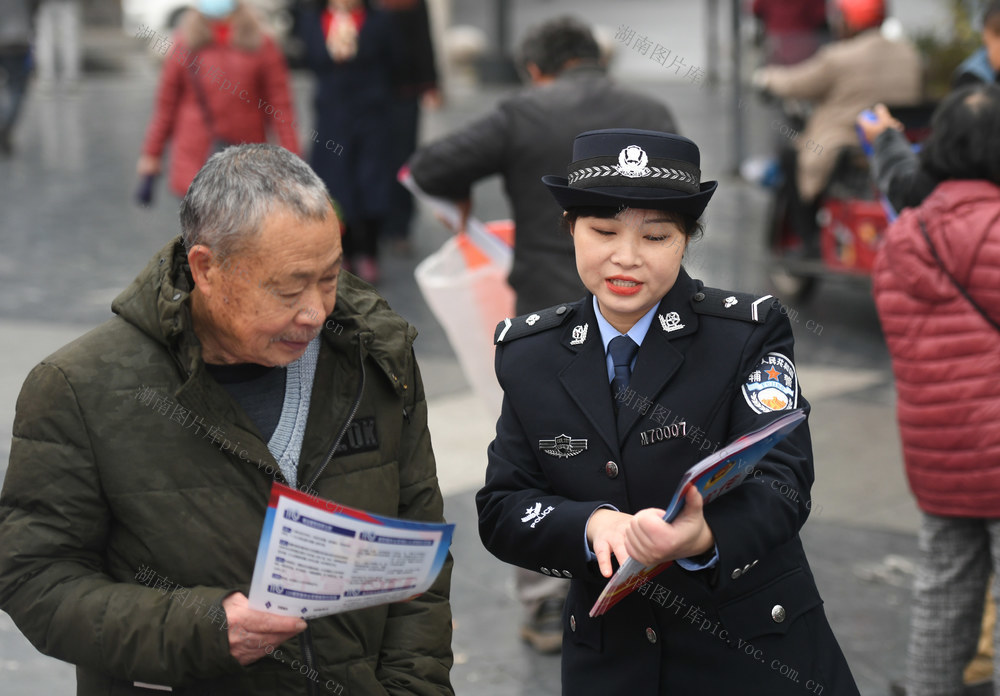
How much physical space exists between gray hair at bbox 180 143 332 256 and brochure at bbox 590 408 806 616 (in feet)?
2.58

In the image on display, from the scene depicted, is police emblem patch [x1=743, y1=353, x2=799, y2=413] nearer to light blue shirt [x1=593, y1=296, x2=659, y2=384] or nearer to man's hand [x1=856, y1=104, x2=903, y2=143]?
light blue shirt [x1=593, y1=296, x2=659, y2=384]

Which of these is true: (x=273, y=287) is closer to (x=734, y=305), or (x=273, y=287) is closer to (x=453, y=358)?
(x=734, y=305)

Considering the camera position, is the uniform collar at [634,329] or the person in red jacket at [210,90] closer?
the uniform collar at [634,329]

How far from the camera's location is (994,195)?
3748mm

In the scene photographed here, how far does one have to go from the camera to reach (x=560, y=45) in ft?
16.3

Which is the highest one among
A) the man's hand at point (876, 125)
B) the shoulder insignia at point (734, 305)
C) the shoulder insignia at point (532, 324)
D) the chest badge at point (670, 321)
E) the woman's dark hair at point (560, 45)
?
the woman's dark hair at point (560, 45)

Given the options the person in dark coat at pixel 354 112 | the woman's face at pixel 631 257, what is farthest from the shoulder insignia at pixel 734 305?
the person in dark coat at pixel 354 112

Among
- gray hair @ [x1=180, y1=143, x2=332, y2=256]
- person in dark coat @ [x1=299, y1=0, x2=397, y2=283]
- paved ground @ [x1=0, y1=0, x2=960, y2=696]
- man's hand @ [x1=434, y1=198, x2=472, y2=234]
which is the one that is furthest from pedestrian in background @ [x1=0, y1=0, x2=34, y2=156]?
gray hair @ [x1=180, y1=143, x2=332, y2=256]

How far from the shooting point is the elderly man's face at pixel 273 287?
2283 millimetres

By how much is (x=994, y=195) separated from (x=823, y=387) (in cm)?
380

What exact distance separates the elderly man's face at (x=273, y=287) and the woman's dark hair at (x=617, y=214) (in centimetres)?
47

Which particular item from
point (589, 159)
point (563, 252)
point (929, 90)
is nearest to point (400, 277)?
point (929, 90)

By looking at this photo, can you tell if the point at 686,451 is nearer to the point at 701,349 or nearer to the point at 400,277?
the point at 701,349

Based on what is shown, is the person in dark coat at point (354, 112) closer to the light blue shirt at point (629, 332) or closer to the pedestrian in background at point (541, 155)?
the pedestrian in background at point (541, 155)
